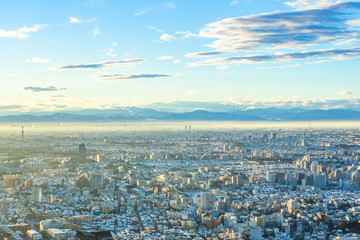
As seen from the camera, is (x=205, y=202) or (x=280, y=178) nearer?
(x=205, y=202)

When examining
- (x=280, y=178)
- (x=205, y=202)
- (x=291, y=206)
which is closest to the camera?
(x=291, y=206)

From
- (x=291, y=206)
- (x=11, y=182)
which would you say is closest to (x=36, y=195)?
(x=11, y=182)

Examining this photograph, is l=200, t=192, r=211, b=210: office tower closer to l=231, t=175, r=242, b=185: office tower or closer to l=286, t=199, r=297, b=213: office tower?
l=286, t=199, r=297, b=213: office tower

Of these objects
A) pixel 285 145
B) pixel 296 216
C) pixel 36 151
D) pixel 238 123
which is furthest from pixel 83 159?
pixel 238 123

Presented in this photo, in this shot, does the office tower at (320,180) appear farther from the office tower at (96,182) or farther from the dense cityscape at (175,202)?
the office tower at (96,182)

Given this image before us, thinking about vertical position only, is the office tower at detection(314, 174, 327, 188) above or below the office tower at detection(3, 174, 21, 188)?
below

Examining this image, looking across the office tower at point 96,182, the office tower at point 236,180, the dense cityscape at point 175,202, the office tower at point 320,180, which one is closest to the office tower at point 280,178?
the dense cityscape at point 175,202

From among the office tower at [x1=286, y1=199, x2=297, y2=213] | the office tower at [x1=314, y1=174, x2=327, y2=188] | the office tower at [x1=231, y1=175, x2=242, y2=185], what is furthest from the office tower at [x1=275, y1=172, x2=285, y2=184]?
the office tower at [x1=286, y1=199, x2=297, y2=213]

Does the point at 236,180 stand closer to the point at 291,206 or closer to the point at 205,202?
the point at 205,202

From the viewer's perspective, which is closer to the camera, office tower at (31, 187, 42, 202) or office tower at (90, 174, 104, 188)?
office tower at (31, 187, 42, 202)

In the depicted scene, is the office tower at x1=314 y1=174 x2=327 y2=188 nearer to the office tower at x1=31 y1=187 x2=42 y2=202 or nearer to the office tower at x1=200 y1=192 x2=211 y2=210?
the office tower at x1=200 y1=192 x2=211 y2=210

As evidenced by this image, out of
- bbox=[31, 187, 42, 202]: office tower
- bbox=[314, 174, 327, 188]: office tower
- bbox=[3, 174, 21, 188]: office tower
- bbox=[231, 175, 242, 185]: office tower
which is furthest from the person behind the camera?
bbox=[314, 174, 327, 188]: office tower

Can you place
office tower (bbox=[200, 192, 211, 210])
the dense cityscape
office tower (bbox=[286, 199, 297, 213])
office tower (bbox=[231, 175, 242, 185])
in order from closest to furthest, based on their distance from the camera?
1. the dense cityscape
2. office tower (bbox=[286, 199, 297, 213])
3. office tower (bbox=[200, 192, 211, 210])
4. office tower (bbox=[231, 175, 242, 185])
